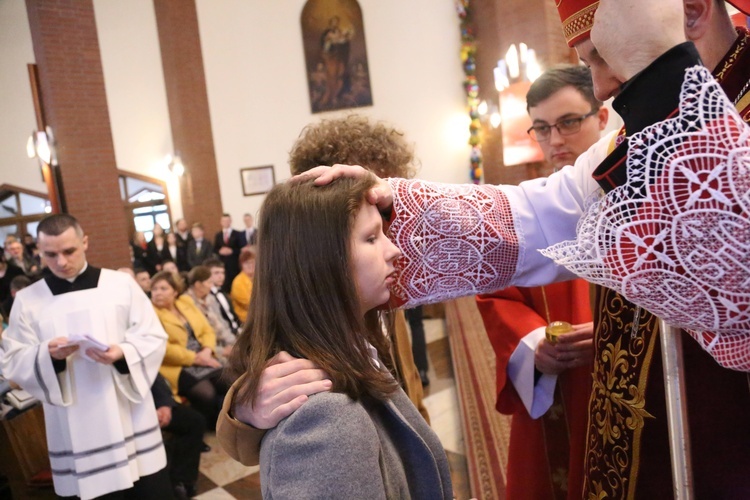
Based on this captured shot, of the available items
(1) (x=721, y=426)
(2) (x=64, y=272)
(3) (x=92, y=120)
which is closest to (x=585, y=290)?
(1) (x=721, y=426)

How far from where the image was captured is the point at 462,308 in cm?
828

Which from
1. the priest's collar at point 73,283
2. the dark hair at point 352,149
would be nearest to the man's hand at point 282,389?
the dark hair at point 352,149

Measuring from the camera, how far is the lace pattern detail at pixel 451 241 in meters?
1.15

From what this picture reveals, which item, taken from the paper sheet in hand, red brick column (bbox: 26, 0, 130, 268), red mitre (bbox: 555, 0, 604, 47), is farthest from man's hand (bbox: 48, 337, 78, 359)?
red brick column (bbox: 26, 0, 130, 268)

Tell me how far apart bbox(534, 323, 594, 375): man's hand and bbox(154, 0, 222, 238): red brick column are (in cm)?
992

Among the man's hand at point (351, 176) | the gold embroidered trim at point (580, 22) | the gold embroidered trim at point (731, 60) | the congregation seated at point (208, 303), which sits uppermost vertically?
the gold embroidered trim at point (580, 22)

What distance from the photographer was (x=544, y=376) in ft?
5.12

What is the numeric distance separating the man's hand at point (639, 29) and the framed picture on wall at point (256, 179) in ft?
33.9

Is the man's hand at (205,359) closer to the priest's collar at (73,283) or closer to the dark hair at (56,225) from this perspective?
the priest's collar at (73,283)

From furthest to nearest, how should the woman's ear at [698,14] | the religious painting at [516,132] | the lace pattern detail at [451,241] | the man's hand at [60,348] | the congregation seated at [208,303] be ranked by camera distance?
1. the religious painting at [516,132]
2. the congregation seated at [208,303]
3. the man's hand at [60,348]
4. the lace pattern detail at [451,241]
5. the woman's ear at [698,14]

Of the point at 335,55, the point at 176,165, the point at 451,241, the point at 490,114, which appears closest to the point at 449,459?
the point at 451,241

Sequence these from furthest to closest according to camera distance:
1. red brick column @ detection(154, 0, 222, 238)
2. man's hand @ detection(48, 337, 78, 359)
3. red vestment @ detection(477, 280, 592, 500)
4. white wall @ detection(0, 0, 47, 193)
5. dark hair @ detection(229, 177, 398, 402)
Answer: white wall @ detection(0, 0, 47, 193), red brick column @ detection(154, 0, 222, 238), man's hand @ detection(48, 337, 78, 359), red vestment @ detection(477, 280, 592, 500), dark hair @ detection(229, 177, 398, 402)

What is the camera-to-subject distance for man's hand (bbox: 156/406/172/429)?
376 cm

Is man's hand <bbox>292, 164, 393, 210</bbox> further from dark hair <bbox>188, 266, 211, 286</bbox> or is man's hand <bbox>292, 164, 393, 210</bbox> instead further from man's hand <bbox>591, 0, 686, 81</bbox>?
dark hair <bbox>188, 266, 211, 286</bbox>
